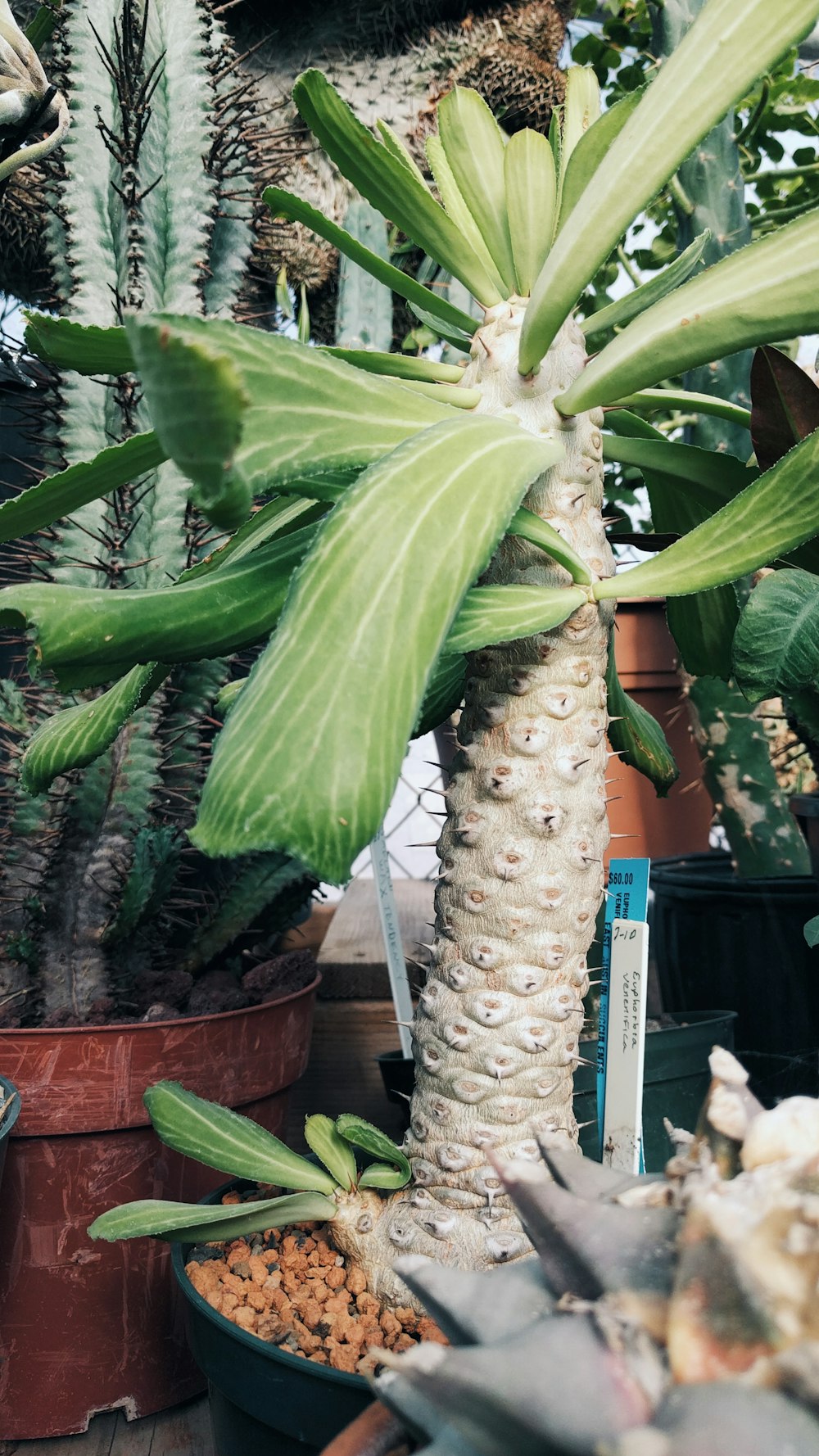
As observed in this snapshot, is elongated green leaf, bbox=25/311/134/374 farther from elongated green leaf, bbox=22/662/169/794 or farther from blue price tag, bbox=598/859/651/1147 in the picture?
blue price tag, bbox=598/859/651/1147

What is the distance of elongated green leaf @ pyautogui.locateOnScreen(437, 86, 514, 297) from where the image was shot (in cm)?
55

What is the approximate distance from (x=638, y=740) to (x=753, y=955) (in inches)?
20.9

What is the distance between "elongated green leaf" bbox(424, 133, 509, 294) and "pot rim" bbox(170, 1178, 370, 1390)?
1.83ft

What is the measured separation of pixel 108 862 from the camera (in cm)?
87

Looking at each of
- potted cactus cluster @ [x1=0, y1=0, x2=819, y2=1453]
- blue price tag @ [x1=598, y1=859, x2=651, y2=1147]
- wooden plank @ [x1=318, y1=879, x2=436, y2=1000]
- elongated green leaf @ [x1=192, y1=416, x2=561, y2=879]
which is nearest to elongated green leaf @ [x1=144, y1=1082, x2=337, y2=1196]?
potted cactus cluster @ [x1=0, y1=0, x2=819, y2=1453]

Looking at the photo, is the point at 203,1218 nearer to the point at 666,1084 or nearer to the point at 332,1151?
the point at 332,1151

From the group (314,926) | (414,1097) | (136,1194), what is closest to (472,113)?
(414,1097)

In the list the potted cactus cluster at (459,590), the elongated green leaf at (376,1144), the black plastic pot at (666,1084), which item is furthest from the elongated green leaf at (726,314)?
the black plastic pot at (666,1084)

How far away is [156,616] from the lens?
423 millimetres

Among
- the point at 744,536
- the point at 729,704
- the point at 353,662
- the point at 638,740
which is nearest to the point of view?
the point at 353,662

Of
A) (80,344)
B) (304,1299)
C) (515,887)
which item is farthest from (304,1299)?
(80,344)

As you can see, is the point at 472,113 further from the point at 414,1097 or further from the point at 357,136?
the point at 414,1097

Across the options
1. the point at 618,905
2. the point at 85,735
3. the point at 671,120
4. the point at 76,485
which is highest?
the point at 671,120

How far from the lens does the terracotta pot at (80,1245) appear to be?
0.74 metres
